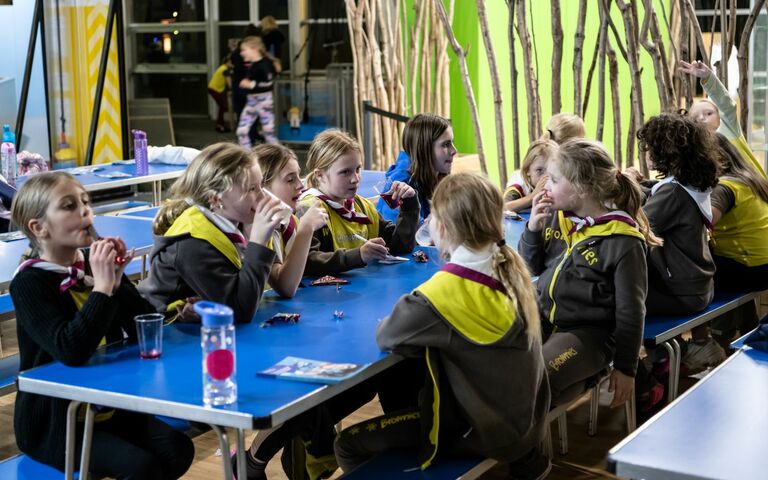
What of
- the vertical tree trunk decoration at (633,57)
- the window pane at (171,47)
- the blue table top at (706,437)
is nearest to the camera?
the blue table top at (706,437)

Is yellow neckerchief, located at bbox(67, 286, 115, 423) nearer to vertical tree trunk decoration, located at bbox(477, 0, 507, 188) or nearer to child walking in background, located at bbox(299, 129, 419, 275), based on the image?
child walking in background, located at bbox(299, 129, 419, 275)

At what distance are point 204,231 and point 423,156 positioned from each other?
1.71 m

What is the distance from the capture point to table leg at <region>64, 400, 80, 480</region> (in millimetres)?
2383

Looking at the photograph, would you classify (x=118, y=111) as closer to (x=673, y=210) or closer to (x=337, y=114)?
(x=337, y=114)

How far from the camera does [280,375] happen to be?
7.57 ft

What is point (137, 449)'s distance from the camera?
2.51m

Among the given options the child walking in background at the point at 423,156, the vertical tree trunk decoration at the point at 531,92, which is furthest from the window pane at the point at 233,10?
the child walking in background at the point at 423,156

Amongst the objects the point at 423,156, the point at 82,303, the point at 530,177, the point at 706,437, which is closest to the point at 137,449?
the point at 82,303

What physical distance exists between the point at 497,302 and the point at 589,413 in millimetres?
1789

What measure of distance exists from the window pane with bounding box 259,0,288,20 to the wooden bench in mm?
7743

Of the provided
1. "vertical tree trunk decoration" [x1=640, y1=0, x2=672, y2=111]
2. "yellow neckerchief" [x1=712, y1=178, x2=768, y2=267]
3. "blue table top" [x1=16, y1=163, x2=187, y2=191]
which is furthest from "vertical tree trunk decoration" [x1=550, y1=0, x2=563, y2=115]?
"blue table top" [x1=16, y1=163, x2=187, y2=191]

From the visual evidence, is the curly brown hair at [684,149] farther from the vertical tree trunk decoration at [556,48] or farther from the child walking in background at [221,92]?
the child walking in background at [221,92]

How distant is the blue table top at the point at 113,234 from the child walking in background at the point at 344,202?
2.48 feet

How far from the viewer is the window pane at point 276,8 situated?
9.84 meters
